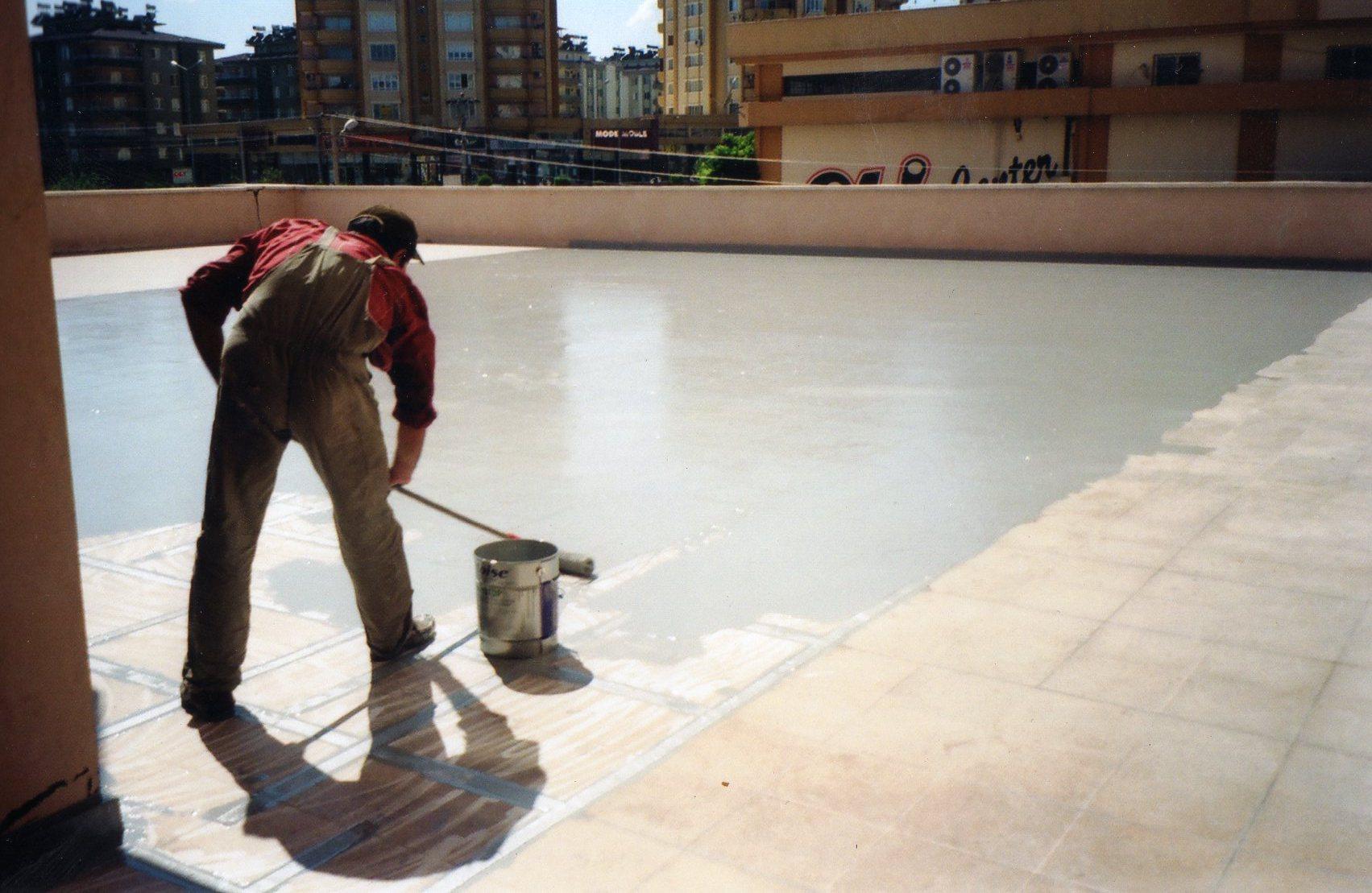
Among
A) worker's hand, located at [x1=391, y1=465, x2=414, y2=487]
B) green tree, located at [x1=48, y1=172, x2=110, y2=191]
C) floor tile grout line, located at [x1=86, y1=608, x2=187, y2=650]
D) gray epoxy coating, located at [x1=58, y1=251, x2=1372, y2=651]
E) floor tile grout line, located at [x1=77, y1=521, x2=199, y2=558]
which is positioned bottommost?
floor tile grout line, located at [x1=86, y1=608, x2=187, y2=650]

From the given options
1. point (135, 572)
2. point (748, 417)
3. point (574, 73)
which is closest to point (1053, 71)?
point (748, 417)

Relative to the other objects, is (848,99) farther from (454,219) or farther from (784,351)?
(784,351)

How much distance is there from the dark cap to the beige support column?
1.04 meters

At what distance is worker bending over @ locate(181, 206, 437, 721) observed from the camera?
132 inches

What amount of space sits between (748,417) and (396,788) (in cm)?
461

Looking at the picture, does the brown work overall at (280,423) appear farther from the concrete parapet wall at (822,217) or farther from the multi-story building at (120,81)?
the multi-story building at (120,81)

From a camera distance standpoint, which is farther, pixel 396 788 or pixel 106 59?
pixel 106 59

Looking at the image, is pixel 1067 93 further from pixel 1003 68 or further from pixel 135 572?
pixel 135 572

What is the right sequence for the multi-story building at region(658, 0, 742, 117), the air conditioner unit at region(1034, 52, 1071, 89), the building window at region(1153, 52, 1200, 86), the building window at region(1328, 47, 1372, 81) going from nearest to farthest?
the building window at region(1328, 47, 1372, 81) < the building window at region(1153, 52, 1200, 86) < the air conditioner unit at region(1034, 52, 1071, 89) < the multi-story building at region(658, 0, 742, 117)

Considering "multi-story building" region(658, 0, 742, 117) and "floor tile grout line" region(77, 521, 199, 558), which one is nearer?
"floor tile grout line" region(77, 521, 199, 558)

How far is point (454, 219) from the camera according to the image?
74.1ft

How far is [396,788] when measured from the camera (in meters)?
3.13

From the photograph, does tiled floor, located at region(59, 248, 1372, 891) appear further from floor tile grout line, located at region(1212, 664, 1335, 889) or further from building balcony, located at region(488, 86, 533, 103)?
building balcony, located at region(488, 86, 533, 103)

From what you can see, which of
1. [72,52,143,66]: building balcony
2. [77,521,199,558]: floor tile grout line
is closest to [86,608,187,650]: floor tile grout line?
[77,521,199,558]: floor tile grout line
